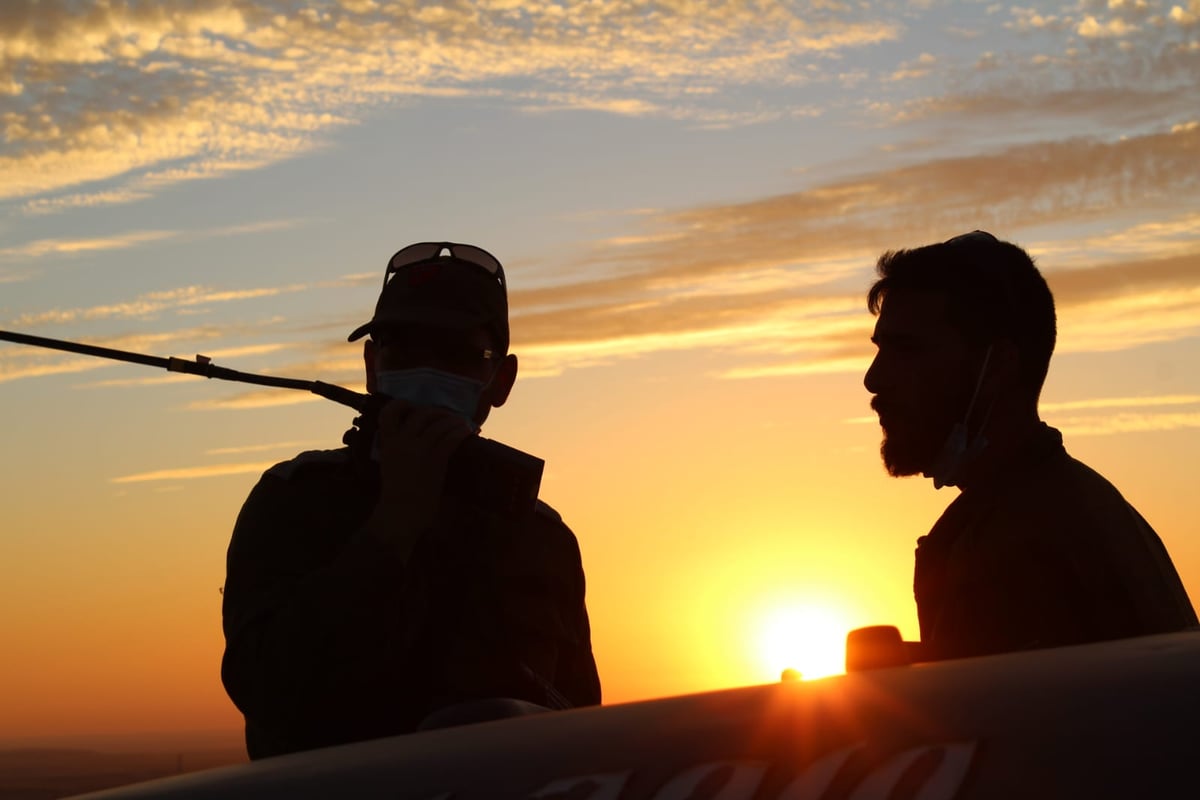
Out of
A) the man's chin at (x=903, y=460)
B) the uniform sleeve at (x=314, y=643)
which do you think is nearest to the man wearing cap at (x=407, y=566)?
the uniform sleeve at (x=314, y=643)

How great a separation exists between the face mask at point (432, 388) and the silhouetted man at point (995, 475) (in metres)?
1.65

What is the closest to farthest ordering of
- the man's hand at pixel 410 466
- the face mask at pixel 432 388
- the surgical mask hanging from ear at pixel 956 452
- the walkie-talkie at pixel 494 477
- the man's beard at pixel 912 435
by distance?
the man's hand at pixel 410 466
the walkie-talkie at pixel 494 477
the face mask at pixel 432 388
the surgical mask hanging from ear at pixel 956 452
the man's beard at pixel 912 435

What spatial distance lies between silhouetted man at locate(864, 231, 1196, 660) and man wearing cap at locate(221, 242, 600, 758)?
126 centimetres

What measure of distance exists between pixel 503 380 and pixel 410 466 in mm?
913

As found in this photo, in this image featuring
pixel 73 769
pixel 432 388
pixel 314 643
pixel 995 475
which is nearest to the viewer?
pixel 314 643

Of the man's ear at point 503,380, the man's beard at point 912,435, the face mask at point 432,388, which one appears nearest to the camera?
the face mask at point 432,388

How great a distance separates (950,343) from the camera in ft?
19.3

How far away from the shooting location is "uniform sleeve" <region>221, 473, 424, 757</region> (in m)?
4.00

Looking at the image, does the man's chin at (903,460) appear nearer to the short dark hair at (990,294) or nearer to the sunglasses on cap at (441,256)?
the short dark hair at (990,294)

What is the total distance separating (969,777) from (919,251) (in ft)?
14.8

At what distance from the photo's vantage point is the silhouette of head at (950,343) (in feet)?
18.9

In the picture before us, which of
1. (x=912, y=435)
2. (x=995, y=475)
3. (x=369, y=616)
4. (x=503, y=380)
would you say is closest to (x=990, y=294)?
(x=912, y=435)

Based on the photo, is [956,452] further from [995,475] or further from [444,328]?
[444,328]

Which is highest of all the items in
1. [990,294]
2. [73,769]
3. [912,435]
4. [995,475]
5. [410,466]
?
[990,294]
